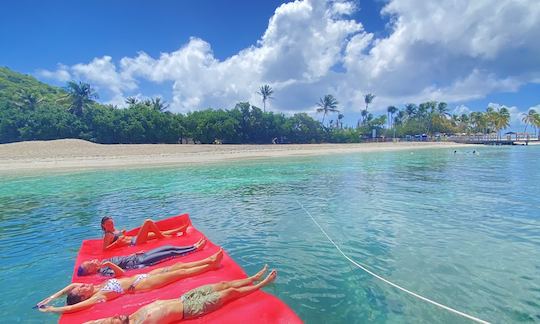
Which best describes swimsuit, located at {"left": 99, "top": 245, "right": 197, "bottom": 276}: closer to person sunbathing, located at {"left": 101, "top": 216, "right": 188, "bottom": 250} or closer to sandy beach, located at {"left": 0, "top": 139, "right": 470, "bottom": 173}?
person sunbathing, located at {"left": 101, "top": 216, "right": 188, "bottom": 250}

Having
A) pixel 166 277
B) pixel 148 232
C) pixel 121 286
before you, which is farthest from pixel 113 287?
pixel 148 232

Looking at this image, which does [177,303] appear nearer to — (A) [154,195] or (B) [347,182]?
(A) [154,195]

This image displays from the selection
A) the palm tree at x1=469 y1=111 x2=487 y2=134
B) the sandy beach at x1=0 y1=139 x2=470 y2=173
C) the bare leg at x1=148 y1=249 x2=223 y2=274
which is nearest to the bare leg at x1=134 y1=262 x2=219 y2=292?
the bare leg at x1=148 y1=249 x2=223 y2=274

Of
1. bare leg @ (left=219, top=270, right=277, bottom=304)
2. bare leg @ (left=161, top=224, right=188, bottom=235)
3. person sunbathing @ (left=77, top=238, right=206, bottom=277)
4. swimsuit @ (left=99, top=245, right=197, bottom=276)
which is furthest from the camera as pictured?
bare leg @ (left=161, top=224, right=188, bottom=235)

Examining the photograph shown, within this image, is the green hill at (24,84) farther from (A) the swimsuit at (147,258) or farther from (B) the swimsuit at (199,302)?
(B) the swimsuit at (199,302)

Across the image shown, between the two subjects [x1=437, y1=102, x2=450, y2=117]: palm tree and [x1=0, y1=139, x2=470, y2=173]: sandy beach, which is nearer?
[x1=0, y1=139, x2=470, y2=173]: sandy beach

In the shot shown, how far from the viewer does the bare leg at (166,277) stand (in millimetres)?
4926

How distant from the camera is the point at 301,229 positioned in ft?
30.6

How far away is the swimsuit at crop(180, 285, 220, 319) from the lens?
12.9 ft

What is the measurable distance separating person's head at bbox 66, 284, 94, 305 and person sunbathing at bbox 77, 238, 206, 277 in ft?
2.71

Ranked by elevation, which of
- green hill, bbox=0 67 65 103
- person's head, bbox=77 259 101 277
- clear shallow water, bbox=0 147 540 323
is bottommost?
clear shallow water, bbox=0 147 540 323

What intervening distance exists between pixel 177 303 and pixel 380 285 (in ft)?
11.8

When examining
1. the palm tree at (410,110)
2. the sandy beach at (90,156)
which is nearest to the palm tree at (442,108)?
the palm tree at (410,110)

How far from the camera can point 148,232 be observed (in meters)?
7.64
